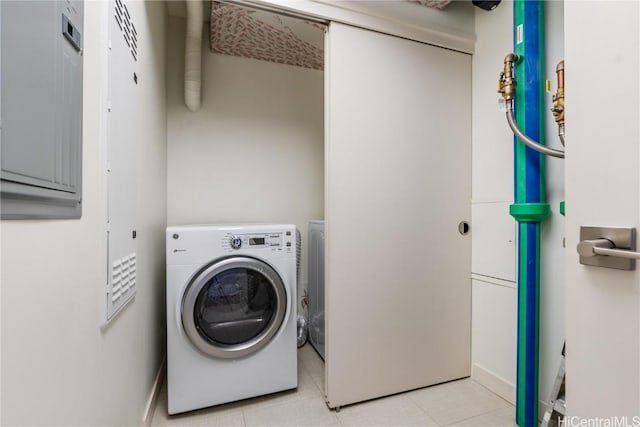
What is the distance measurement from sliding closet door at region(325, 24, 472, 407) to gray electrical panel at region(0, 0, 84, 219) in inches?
40.0

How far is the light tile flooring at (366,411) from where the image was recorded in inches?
53.9

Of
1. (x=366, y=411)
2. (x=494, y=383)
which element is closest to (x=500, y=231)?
(x=494, y=383)

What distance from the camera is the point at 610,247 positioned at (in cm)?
63

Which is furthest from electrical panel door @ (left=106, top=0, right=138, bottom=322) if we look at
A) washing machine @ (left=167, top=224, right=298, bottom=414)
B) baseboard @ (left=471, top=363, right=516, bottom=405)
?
baseboard @ (left=471, top=363, right=516, bottom=405)

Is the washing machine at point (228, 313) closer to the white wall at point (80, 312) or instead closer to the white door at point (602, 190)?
the white wall at point (80, 312)

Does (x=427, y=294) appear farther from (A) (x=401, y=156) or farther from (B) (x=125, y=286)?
(B) (x=125, y=286)

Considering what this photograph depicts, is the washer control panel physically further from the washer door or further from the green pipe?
the green pipe

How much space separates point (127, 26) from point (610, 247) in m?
1.53

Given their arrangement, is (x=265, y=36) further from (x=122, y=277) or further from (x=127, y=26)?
(x=122, y=277)

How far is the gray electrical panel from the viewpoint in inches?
16.4

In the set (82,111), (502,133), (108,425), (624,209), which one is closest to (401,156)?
(502,133)

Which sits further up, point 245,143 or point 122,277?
point 245,143

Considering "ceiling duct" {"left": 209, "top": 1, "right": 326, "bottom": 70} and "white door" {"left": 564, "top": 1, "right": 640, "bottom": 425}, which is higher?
"ceiling duct" {"left": 209, "top": 1, "right": 326, "bottom": 70}

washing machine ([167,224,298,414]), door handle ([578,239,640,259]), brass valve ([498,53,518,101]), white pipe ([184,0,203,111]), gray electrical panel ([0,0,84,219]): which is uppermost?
white pipe ([184,0,203,111])
